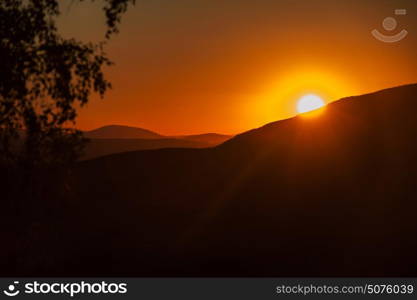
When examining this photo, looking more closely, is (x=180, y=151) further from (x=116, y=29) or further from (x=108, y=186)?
(x=116, y=29)

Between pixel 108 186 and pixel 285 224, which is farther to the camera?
pixel 108 186

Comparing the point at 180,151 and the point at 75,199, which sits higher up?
the point at 180,151

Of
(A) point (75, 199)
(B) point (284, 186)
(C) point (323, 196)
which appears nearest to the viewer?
(C) point (323, 196)

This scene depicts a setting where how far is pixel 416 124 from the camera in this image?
3444 centimetres

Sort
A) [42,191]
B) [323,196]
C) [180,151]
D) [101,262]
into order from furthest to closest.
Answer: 1. [180,151]
2. [323,196]
3. [101,262]
4. [42,191]

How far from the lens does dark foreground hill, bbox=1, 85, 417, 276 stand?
70.6ft

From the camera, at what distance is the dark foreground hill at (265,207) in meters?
21.5

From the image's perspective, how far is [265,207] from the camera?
2872 centimetres

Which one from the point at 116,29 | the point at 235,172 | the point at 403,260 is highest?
the point at 235,172

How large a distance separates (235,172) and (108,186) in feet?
30.2

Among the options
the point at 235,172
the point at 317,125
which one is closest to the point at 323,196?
the point at 235,172

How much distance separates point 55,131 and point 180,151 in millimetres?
32141

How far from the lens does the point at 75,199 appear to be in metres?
33.9

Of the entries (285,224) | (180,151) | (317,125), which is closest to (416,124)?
(317,125)
